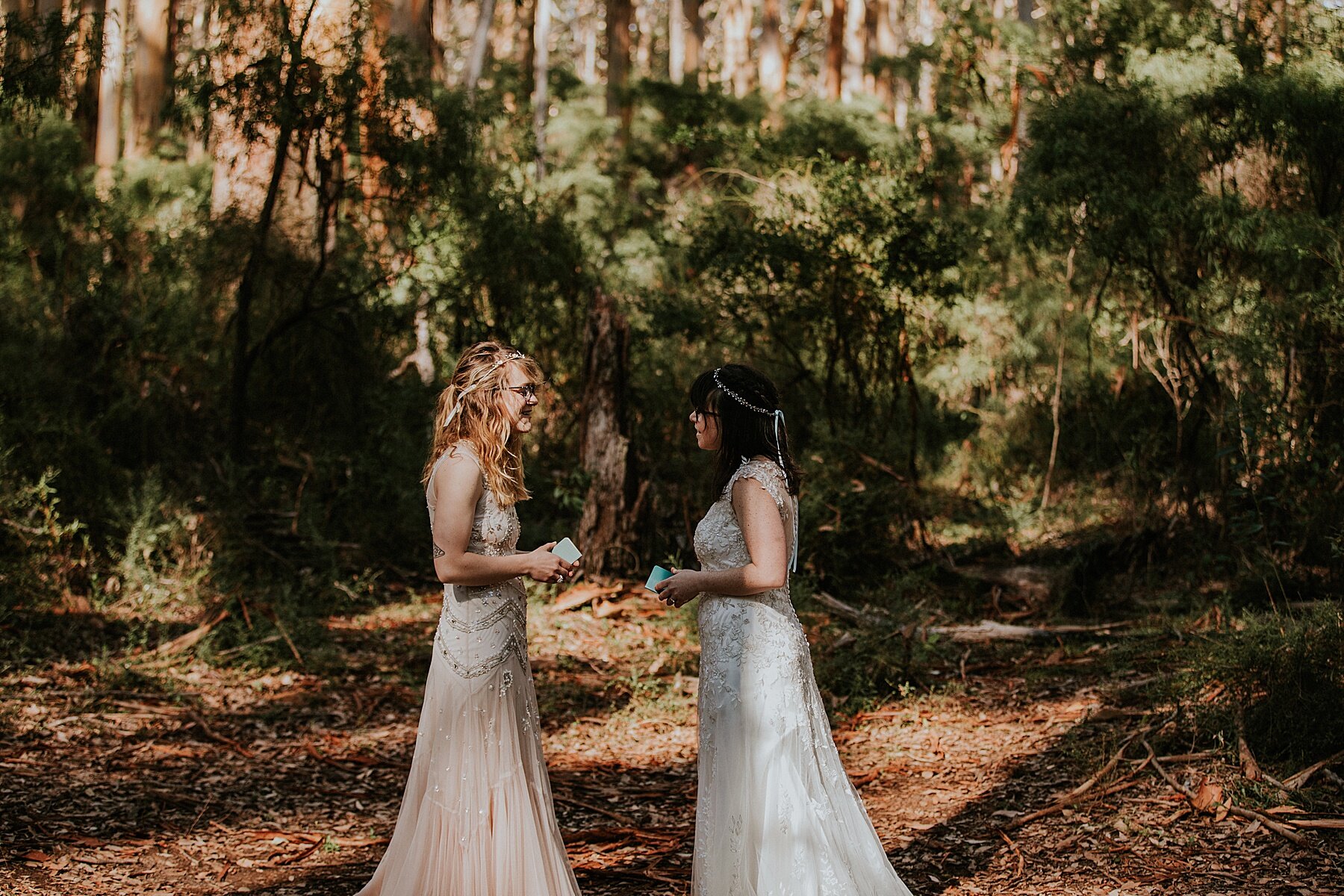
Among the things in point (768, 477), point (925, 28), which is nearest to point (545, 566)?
point (768, 477)

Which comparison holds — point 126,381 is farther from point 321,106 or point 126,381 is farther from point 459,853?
point 459,853

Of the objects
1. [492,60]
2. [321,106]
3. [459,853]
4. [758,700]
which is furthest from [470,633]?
[492,60]

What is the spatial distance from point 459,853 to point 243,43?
27.1 ft

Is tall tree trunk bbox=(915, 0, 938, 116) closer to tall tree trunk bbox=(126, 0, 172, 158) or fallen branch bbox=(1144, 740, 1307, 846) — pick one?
tall tree trunk bbox=(126, 0, 172, 158)

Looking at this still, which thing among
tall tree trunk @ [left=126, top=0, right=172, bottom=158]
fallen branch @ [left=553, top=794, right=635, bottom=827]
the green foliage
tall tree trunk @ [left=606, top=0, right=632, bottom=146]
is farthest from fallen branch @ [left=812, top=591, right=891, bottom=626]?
tall tree trunk @ [left=126, top=0, right=172, bottom=158]

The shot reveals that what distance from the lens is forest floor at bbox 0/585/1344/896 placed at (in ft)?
15.8

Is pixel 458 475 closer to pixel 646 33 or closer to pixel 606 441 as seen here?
pixel 606 441

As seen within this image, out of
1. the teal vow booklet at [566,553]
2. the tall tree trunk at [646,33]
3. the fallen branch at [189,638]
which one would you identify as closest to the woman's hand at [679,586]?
the teal vow booklet at [566,553]

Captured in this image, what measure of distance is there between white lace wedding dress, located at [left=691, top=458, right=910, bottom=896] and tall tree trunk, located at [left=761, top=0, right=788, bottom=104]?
908 inches

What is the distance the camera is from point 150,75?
23469 mm

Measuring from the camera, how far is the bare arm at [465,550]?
3.77 m

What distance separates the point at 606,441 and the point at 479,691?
661 centimetres

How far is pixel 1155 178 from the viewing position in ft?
33.3

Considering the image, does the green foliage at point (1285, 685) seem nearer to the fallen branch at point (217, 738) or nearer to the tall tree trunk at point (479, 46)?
the fallen branch at point (217, 738)
